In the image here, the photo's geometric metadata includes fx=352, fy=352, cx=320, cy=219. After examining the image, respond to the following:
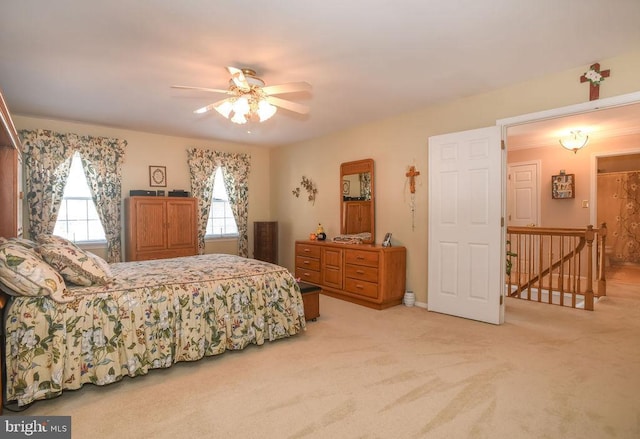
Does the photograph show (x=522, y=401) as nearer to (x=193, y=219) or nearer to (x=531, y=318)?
(x=531, y=318)

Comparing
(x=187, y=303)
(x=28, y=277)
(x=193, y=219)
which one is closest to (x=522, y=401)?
(x=187, y=303)

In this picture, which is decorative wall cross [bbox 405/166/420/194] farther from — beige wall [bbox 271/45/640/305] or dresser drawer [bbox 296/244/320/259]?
dresser drawer [bbox 296/244/320/259]

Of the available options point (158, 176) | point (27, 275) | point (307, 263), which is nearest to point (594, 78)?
point (307, 263)

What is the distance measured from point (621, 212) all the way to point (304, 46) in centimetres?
802

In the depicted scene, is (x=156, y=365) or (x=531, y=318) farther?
(x=531, y=318)

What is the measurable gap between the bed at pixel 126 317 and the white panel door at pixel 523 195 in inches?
210

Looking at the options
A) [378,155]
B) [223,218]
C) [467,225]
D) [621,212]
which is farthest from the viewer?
[621,212]

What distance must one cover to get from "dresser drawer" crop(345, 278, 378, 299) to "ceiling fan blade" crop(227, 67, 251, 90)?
2.73 meters

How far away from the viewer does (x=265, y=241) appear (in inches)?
250

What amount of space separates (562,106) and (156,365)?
4.11m

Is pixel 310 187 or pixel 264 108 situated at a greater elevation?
pixel 264 108

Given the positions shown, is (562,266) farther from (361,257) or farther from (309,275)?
(309,275)

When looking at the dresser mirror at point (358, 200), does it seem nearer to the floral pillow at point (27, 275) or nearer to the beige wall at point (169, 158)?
the beige wall at point (169, 158)

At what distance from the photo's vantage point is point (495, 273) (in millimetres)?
3707
